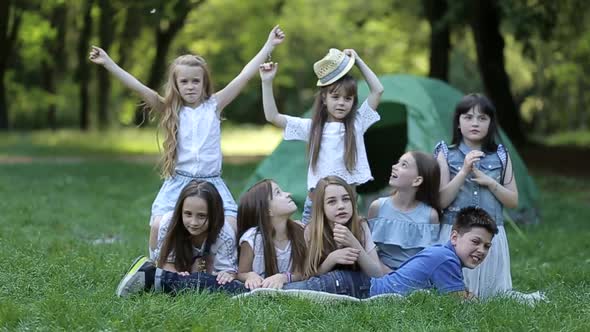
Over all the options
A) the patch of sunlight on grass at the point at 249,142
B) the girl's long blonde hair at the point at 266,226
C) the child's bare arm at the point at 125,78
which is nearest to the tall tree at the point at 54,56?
the patch of sunlight on grass at the point at 249,142

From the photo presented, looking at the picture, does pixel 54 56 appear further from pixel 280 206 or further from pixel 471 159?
pixel 471 159

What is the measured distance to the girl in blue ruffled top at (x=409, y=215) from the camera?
534cm

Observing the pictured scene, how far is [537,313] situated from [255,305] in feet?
4.73

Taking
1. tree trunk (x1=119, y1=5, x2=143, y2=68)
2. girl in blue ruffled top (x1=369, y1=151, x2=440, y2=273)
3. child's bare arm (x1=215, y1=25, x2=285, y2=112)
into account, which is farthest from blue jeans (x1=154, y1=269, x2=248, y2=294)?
tree trunk (x1=119, y1=5, x2=143, y2=68)

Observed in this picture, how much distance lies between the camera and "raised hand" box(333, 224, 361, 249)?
4.91 m

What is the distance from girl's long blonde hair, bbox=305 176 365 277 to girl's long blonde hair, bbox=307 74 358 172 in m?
0.34

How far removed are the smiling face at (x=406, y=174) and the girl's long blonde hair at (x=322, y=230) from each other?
41cm

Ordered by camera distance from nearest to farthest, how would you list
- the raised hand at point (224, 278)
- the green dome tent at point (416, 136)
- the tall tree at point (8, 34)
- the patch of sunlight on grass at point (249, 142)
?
1. the raised hand at point (224, 278)
2. the green dome tent at point (416, 136)
3. the tall tree at point (8, 34)
4. the patch of sunlight on grass at point (249, 142)

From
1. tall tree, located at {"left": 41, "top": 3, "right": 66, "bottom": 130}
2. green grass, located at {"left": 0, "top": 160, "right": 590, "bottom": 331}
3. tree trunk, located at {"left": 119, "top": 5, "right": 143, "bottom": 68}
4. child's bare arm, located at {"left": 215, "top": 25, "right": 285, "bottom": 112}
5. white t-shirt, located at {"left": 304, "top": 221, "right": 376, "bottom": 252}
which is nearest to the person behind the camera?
green grass, located at {"left": 0, "top": 160, "right": 590, "bottom": 331}

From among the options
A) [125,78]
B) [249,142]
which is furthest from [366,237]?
[249,142]

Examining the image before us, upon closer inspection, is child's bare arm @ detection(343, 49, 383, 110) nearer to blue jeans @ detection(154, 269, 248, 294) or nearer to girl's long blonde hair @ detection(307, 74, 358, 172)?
girl's long blonde hair @ detection(307, 74, 358, 172)

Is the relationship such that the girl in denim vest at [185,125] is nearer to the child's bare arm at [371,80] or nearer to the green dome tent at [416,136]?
the child's bare arm at [371,80]

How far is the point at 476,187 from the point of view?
5.37 m

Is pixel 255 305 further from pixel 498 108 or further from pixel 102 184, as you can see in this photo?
pixel 498 108
